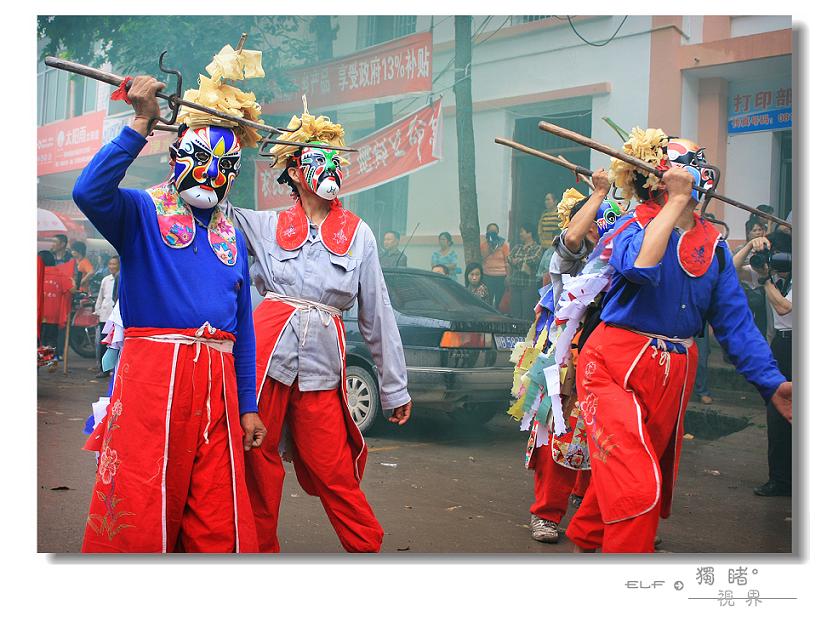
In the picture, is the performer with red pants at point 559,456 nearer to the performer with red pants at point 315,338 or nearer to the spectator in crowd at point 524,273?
the performer with red pants at point 315,338

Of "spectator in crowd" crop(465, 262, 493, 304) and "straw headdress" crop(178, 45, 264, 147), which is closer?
"straw headdress" crop(178, 45, 264, 147)

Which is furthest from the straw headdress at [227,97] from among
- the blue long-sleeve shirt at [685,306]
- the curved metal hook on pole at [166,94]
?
the blue long-sleeve shirt at [685,306]

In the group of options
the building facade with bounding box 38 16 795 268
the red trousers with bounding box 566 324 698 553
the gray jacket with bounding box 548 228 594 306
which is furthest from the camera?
the building facade with bounding box 38 16 795 268

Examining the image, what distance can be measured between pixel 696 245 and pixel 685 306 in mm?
276

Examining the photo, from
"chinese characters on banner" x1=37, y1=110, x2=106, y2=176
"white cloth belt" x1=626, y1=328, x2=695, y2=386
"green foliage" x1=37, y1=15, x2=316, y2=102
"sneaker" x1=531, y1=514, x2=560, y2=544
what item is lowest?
"sneaker" x1=531, y1=514, x2=560, y2=544

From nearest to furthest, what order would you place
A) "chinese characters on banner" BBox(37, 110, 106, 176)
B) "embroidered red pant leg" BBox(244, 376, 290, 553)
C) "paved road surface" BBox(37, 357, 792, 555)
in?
1. "embroidered red pant leg" BBox(244, 376, 290, 553)
2. "paved road surface" BBox(37, 357, 792, 555)
3. "chinese characters on banner" BBox(37, 110, 106, 176)

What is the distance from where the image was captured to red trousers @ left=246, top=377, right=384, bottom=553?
168 inches

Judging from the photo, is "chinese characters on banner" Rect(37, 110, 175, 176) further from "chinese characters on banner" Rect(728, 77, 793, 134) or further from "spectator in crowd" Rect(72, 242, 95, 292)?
"chinese characters on banner" Rect(728, 77, 793, 134)

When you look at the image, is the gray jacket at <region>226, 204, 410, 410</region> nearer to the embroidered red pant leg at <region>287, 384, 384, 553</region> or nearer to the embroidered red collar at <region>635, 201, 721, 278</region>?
the embroidered red pant leg at <region>287, 384, 384, 553</region>

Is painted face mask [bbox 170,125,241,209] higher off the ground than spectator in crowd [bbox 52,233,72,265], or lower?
higher

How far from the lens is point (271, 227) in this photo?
452 centimetres

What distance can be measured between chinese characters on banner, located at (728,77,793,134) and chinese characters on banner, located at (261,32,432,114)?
2094 millimetres

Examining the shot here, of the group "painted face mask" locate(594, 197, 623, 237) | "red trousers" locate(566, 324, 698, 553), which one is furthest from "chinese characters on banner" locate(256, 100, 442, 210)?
"red trousers" locate(566, 324, 698, 553)
